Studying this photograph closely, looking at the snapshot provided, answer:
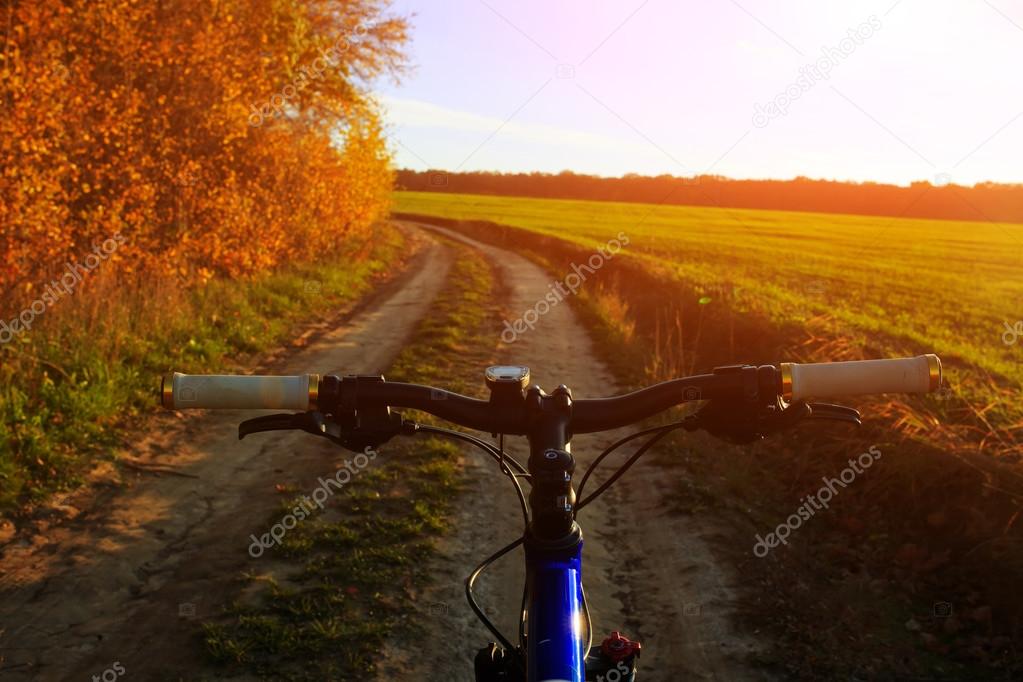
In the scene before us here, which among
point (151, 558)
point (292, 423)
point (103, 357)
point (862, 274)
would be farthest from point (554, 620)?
point (862, 274)

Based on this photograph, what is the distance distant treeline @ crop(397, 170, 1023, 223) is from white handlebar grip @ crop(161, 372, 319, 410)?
229 ft

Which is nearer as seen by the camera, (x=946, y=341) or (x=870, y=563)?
(x=870, y=563)

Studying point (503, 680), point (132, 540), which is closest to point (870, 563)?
point (503, 680)

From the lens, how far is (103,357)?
933 cm

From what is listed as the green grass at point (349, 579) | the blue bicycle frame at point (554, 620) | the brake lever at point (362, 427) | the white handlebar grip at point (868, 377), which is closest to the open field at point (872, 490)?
the green grass at point (349, 579)

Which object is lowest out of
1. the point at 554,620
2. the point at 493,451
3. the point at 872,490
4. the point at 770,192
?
the point at 872,490

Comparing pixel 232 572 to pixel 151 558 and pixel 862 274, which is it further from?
pixel 862 274

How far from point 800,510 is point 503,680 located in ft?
17.9

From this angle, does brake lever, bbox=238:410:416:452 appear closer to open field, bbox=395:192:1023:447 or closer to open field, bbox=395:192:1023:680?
open field, bbox=395:192:1023:680

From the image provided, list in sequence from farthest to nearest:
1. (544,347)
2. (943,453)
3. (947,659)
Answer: (544,347), (943,453), (947,659)

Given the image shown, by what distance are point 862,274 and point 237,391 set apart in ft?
92.3

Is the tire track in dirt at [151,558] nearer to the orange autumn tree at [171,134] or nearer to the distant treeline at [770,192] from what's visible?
the orange autumn tree at [171,134]

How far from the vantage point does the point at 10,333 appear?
889 centimetres

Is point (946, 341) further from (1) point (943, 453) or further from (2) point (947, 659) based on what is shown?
(2) point (947, 659)
